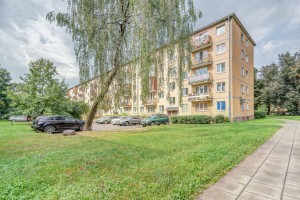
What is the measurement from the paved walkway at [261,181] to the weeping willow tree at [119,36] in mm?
6230

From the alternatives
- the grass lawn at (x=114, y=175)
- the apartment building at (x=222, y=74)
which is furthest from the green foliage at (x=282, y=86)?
the grass lawn at (x=114, y=175)

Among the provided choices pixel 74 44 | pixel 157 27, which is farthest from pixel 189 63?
pixel 74 44

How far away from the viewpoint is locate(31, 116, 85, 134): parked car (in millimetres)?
13617

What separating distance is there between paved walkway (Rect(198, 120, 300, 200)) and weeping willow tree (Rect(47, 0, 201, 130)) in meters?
6.23

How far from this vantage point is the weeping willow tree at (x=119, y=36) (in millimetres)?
8852

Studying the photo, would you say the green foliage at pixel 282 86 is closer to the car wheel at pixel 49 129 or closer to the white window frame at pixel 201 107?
the white window frame at pixel 201 107

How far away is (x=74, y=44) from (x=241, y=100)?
22587mm

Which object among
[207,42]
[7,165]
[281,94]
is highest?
[207,42]

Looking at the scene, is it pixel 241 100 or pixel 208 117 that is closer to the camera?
pixel 208 117

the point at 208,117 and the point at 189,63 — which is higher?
the point at 189,63

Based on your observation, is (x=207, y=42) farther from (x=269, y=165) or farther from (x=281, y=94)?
(x=281, y=94)

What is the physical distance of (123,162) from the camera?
4.88m

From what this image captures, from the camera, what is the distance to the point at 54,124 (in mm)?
13992

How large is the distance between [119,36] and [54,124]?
952 cm
